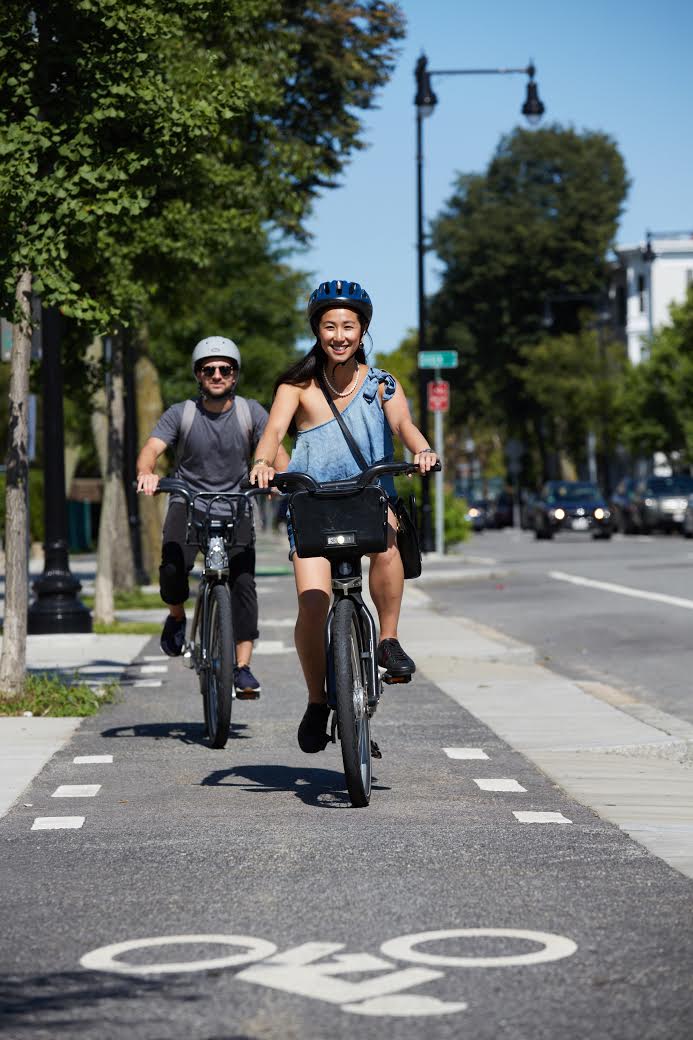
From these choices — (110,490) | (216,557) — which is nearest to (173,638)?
(216,557)

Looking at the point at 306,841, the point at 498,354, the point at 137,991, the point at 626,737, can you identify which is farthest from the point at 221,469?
the point at 498,354

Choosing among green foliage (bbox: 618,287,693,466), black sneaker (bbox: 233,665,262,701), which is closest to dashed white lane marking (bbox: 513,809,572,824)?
black sneaker (bbox: 233,665,262,701)

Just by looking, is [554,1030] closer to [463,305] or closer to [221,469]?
[221,469]

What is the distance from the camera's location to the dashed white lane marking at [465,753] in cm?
912

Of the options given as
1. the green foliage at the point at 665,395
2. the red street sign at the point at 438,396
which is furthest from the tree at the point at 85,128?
the green foliage at the point at 665,395

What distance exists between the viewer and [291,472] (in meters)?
7.34

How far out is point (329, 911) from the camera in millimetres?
5453

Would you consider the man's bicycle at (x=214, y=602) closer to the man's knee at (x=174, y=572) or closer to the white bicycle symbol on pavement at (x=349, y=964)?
the man's knee at (x=174, y=572)

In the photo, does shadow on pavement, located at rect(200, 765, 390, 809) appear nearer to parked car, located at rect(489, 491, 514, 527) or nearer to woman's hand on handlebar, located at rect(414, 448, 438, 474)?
woman's hand on handlebar, located at rect(414, 448, 438, 474)

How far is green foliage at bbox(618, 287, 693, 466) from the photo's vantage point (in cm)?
6806

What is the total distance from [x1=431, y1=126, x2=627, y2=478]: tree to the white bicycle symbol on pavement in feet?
244

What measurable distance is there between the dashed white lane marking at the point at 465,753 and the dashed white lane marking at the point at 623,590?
37.0 ft

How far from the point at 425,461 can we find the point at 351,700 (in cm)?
99

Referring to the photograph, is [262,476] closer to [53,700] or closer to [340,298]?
[340,298]
